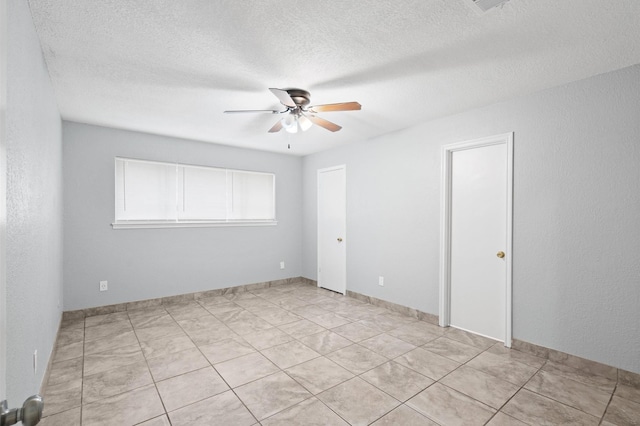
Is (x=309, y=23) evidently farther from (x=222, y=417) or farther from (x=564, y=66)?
(x=222, y=417)

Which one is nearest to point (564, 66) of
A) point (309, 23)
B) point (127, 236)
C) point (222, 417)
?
point (309, 23)

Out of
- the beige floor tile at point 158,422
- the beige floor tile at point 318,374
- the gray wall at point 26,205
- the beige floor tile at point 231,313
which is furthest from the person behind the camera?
the beige floor tile at point 231,313

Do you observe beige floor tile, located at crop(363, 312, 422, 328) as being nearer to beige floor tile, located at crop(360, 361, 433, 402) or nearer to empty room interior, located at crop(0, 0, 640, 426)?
empty room interior, located at crop(0, 0, 640, 426)

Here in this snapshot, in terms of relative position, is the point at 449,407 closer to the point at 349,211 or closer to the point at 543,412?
the point at 543,412

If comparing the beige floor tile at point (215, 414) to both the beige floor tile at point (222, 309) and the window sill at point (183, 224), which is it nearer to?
the beige floor tile at point (222, 309)

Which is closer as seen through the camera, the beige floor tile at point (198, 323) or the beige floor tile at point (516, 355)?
the beige floor tile at point (516, 355)

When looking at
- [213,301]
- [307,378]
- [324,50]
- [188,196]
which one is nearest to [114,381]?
[307,378]

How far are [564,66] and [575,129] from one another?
593 mm

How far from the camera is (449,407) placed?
213cm

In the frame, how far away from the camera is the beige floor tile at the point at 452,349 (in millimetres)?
2908

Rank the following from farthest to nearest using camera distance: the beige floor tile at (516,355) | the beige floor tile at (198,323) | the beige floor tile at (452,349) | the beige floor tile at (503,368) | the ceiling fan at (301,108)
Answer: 1. the beige floor tile at (198,323)
2. the beige floor tile at (452,349)
3. the beige floor tile at (516,355)
4. the ceiling fan at (301,108)
5. the beige floor tile at (503,368)

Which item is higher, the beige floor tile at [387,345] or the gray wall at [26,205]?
the gray wall at [26,205]

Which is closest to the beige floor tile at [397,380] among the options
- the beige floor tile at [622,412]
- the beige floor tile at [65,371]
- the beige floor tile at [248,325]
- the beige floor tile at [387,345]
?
the beige floor tile at [387,345]

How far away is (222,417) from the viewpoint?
2.01 meters
